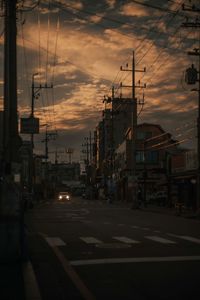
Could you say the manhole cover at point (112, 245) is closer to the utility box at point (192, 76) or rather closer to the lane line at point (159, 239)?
the lane line at point (159, 239)

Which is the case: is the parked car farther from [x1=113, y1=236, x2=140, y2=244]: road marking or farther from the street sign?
[x1=113, y1=236, x2=140, y2=244]: road marking

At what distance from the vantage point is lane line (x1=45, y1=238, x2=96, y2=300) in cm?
1005

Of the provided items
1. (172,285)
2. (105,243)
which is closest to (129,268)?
(172,285)

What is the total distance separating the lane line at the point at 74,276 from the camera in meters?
10.0

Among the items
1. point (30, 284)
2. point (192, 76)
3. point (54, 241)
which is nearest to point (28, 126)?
point (192, 76)

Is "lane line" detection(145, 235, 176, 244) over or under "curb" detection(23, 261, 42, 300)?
over

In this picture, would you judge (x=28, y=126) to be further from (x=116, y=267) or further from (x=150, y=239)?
(x=116, y=267)

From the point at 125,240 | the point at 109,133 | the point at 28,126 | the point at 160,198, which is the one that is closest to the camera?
the point at 125,240

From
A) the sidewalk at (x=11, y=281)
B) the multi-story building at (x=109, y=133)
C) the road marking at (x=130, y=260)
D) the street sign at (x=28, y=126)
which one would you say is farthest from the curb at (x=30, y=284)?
the multi-story building at (x=109, y=133)

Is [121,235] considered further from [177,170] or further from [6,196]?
[177,170]

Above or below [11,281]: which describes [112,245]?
above

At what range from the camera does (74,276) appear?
12086 millimetres

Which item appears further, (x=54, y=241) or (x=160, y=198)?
(x=160, y=198)

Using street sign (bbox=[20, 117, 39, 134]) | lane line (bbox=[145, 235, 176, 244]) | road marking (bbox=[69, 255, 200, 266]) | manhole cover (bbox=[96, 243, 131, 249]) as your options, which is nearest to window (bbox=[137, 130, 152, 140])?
street sign (bbox=[20, 117, 39, 134])
